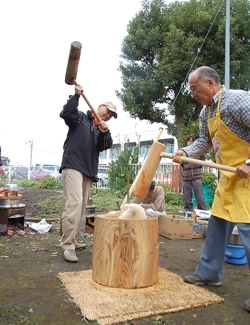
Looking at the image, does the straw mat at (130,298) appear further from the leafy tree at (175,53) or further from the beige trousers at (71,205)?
the leafy tree at (175,53)

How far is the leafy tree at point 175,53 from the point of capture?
41.0 feet

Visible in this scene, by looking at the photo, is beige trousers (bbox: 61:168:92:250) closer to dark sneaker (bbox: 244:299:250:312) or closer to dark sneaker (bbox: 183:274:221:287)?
dark sneaker (bbox: 183:274:221:287)

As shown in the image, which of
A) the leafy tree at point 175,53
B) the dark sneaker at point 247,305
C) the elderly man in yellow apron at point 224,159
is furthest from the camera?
the leafy tree at point 175,53

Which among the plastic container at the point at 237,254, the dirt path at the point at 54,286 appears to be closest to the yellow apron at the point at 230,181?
the dirt path at the point at 54,286

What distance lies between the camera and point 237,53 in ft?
40.4

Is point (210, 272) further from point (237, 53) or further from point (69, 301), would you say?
point (237, 53)

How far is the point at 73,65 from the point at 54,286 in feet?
7.22

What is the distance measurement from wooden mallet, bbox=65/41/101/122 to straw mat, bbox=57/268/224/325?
1.84m

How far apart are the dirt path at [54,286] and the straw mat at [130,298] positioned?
2.3 inches

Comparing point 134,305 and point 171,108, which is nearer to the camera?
point 134,305

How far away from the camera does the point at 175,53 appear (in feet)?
41.9

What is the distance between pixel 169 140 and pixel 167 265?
31.8 m

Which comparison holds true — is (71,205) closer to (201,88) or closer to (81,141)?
(81,141)

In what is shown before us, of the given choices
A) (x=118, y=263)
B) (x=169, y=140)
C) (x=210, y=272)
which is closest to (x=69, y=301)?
(x=118, y=263)
